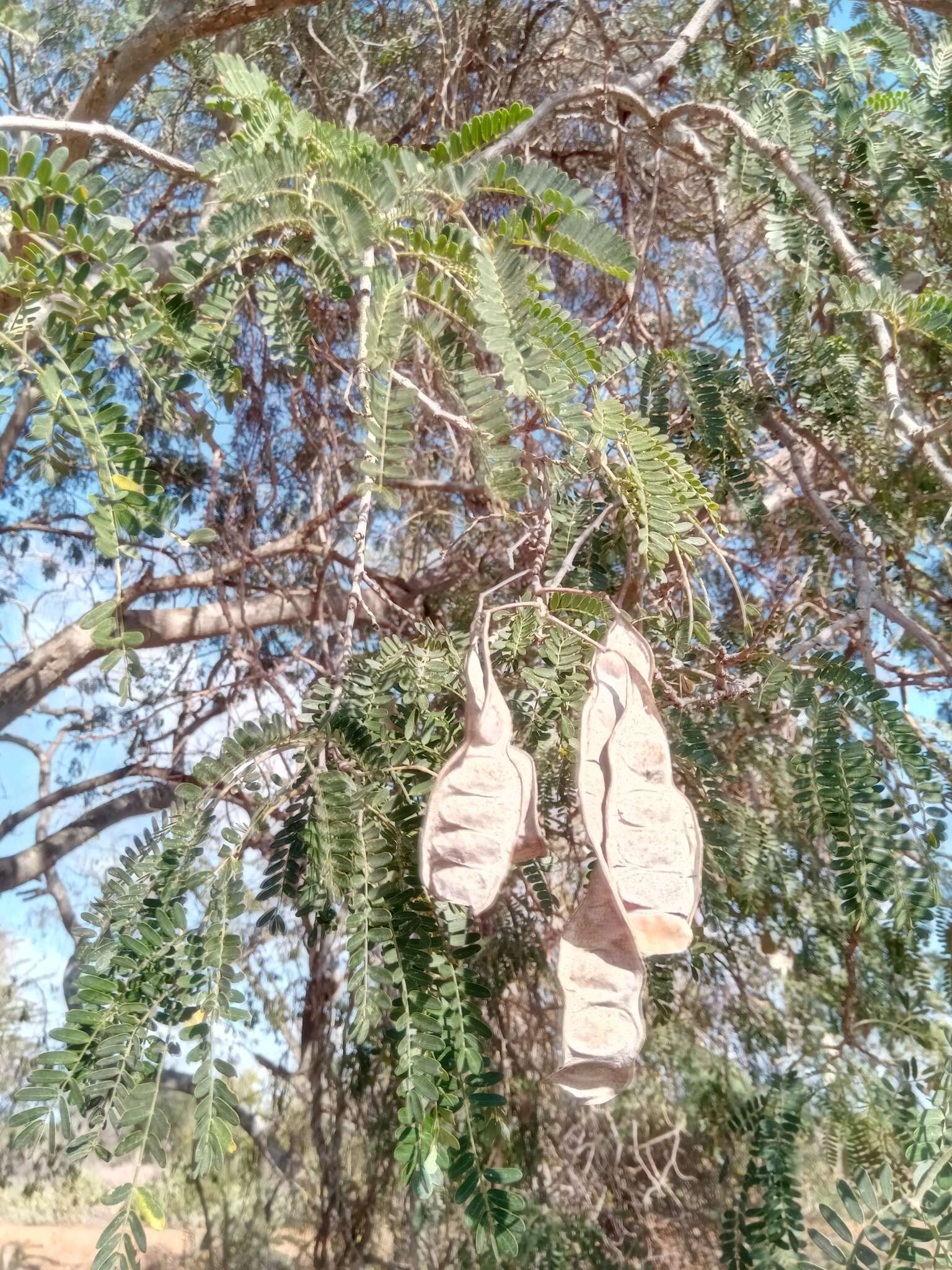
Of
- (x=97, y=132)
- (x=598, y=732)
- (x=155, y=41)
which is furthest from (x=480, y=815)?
(x=155, y=41)

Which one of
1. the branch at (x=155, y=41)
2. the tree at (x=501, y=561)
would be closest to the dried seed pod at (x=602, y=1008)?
the tree at (x=501, y=561)

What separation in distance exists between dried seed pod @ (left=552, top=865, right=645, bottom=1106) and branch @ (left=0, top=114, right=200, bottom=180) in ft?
4.11

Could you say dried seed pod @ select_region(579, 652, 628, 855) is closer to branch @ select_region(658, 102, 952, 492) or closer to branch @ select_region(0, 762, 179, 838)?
branch @ select_region(658, 102, 952, 492)

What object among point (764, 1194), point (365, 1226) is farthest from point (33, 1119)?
point (365, 1226)

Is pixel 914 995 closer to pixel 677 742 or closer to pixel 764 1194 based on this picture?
pixel 764 1194

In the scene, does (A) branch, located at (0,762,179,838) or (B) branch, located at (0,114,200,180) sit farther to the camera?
(A) branch, located at (0,762,179,838)

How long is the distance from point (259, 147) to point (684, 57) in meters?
2.16

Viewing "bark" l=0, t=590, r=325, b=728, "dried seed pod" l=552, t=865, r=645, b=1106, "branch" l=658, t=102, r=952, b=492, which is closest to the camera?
"dried seed pod" l=552, t=865, r=645, b=1106

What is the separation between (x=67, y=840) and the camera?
159 inches

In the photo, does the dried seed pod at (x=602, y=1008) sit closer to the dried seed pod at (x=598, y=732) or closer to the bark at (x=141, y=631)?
the dried seed pod at (x=598, y=732)

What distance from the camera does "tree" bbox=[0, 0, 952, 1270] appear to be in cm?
111

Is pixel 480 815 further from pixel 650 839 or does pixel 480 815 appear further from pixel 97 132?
pixel 97 132

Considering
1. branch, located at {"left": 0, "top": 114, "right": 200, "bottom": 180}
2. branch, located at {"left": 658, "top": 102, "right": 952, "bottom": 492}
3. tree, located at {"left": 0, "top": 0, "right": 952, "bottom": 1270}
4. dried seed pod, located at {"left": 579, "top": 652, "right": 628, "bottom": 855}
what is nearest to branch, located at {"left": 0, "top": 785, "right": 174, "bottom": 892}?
tree, located at {"left": 0, "top": 0, "right": 952, "bottom": 1270}

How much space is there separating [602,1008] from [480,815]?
198 mm
